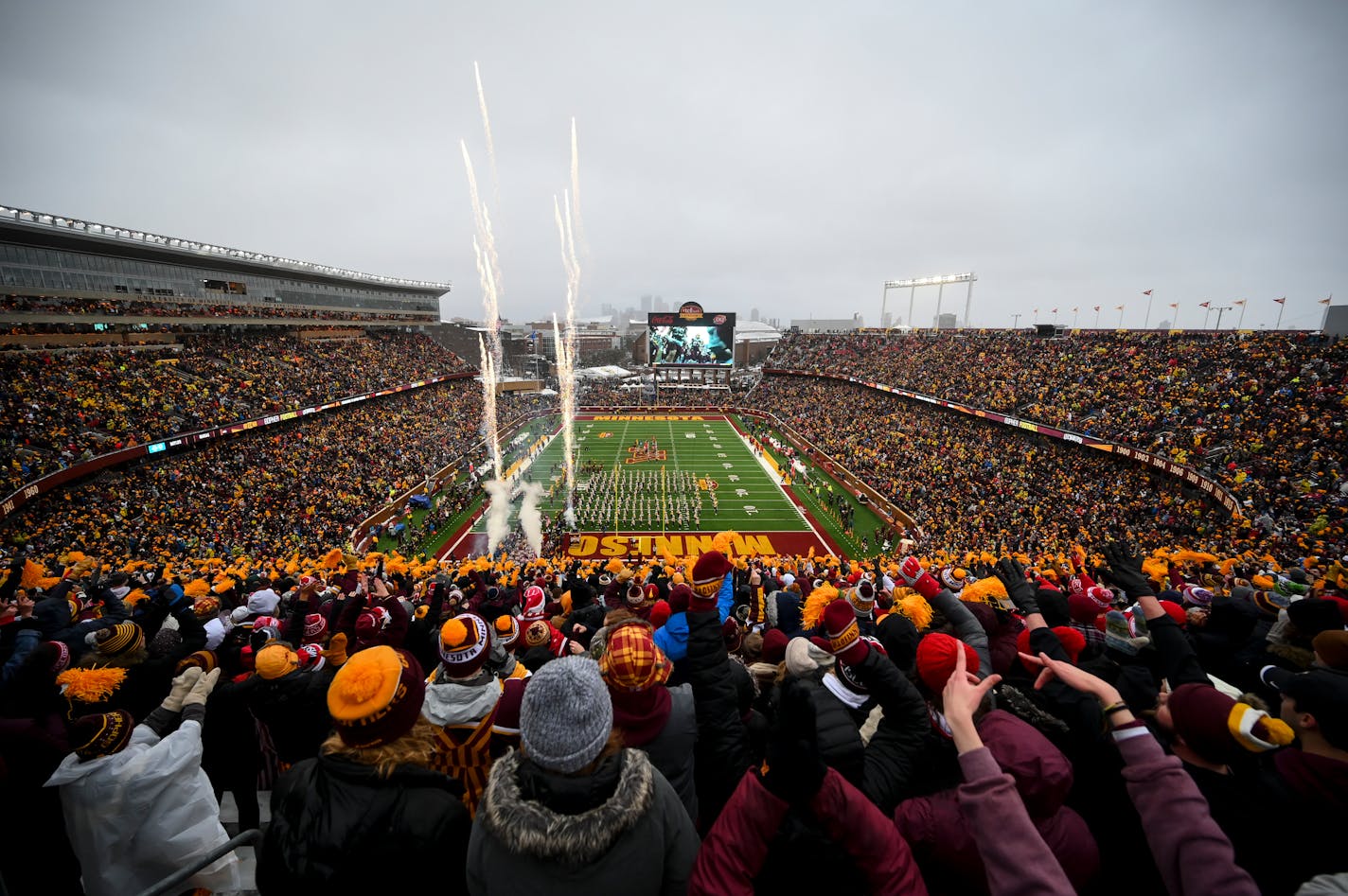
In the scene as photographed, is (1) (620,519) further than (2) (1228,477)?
Yes

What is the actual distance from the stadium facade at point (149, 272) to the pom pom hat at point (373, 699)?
4016 centimetres

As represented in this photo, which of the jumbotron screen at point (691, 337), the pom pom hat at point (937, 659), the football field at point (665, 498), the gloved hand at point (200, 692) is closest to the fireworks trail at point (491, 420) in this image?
the football field at point (665, 498)

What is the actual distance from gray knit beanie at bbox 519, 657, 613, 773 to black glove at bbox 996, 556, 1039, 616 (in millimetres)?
3709

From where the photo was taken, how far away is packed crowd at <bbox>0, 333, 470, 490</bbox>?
21.4m

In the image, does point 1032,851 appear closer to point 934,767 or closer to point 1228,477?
point 934,767

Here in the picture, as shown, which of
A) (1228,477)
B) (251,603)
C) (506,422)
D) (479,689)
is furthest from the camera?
(506,422)

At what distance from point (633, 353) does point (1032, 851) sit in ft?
317

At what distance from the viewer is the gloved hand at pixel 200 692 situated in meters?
3.49

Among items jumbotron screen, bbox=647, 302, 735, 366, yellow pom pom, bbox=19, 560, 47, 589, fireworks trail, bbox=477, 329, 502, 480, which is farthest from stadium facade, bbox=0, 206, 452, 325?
jumbotron screen, bbox=647, 302, 735, 366

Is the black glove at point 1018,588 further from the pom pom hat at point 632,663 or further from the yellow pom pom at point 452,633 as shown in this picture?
the yellow pom pom at point 452,633

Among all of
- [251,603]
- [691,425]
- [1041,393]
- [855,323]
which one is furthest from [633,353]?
[251,603]

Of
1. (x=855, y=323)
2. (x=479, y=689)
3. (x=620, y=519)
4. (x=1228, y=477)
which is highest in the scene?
(x=855, y=323)

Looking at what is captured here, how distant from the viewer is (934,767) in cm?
285

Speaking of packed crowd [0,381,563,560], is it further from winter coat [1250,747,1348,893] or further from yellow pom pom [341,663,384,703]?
winter coat [1250,747,1348,893]
